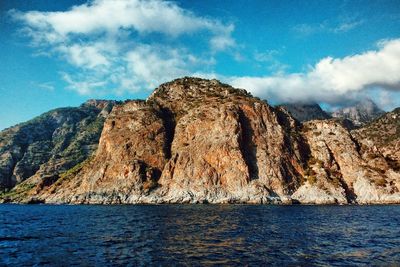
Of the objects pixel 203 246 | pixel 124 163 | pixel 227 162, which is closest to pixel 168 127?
pixel 124 163

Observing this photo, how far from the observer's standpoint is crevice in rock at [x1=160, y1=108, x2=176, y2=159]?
15388 cm

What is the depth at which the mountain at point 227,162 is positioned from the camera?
126438 mm

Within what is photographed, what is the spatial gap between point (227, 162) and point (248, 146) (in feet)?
47.8

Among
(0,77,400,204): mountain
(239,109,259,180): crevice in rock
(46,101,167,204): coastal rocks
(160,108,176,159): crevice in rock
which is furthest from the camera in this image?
(160,108,176,159): crevice in rock

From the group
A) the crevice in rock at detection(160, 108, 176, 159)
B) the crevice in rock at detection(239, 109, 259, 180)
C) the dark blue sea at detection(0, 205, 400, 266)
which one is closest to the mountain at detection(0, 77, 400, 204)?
the crevice in rock at detection(239, 109, 259, 180)

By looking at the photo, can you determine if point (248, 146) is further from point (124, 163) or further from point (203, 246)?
point (203, 246)

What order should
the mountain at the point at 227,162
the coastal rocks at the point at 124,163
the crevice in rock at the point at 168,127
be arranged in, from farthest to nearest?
the crevice in rock at the point at 168,127 → the coastal rocks at the point at 124,163 → the mountain at the point at 227,162

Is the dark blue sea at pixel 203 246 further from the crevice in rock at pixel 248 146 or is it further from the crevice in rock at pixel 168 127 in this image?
the crevice in rock at pixel 168 127

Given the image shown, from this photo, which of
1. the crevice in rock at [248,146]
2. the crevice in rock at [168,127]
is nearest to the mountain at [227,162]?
the crevice in rock at [248,146]

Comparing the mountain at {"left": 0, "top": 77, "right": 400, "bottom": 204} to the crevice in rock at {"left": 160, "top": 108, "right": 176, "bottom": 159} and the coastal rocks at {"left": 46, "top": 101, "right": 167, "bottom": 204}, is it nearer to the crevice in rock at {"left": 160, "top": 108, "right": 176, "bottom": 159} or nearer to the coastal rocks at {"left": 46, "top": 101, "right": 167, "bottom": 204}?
the coastal rocks at {"left": 46, "top": 101, "right": 167, "bottom": 204}

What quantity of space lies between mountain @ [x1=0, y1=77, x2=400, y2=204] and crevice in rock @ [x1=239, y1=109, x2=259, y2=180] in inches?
14.7

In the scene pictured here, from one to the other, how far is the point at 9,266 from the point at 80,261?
193 inches

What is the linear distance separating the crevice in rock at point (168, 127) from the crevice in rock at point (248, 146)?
1230 inches

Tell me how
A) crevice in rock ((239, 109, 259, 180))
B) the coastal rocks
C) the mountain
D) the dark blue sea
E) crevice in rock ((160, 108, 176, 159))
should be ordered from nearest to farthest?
the dark blue sea, the mountain, crevice in rock ((239, 109, 259, 180)), the coastal rocks, crevice in rock ((160, 108, 176, 159))
